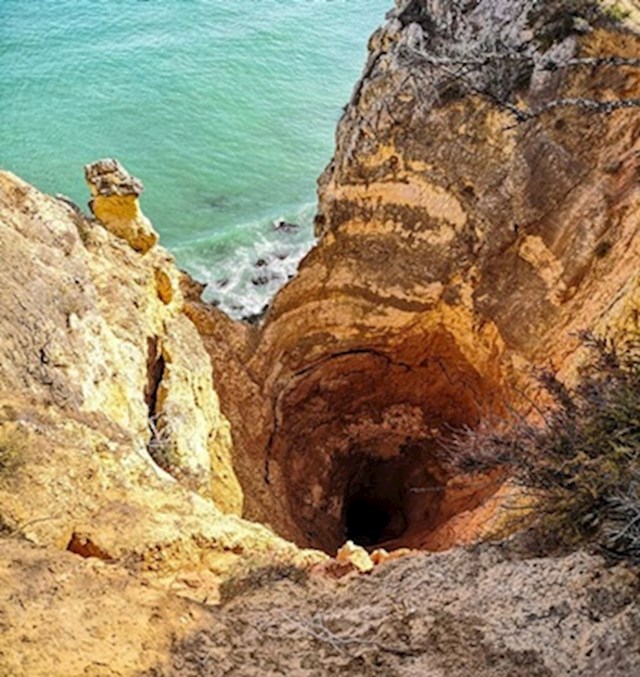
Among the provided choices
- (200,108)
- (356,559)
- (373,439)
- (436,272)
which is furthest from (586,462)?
(200,108)

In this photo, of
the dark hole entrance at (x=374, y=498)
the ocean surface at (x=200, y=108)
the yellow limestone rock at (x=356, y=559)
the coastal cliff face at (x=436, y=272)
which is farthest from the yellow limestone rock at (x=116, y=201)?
the ocean surface at (x=200, y=108)

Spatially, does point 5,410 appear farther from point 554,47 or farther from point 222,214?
point 222,214

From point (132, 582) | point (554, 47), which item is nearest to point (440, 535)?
point (132, 582)

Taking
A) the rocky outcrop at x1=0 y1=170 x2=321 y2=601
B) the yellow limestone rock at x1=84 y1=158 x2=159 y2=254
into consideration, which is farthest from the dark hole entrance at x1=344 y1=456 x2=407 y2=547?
the yellow limestone rock at x1=84 y1=158 x2=159 y2=254

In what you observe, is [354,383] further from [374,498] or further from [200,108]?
[200,108]

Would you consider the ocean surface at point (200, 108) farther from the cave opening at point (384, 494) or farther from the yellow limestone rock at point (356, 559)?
the yellow limestone rock at point (356, 559)

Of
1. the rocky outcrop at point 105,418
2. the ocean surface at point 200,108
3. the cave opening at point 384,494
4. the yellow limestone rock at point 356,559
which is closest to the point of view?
the rocky outcrop at point 105,418

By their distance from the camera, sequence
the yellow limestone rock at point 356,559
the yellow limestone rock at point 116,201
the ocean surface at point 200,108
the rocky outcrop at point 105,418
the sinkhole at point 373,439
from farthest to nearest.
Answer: the ocean surface at point 200,108
the sinkhole at point 373,439
the yellow limestone rock at point 116,201
the yellow limestone rock at point 356,559
the rocky outcrop at point 105,418
